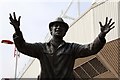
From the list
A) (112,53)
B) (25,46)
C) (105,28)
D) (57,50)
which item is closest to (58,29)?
(57,50)

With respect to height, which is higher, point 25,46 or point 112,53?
point 25,46

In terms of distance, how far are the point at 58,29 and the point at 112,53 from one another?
16681 mm

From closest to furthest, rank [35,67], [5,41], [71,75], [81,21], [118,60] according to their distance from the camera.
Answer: [71,75] → [118,60] → [81,21] → [5,41] → [35,67]

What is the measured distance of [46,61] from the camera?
6324 millimetres

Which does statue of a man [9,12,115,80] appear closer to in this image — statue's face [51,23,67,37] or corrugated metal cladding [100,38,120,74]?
statue's face [51,23,67,37]

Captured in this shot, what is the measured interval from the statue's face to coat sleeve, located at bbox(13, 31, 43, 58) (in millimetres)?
274

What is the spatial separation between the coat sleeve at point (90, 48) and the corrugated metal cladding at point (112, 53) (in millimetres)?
15956

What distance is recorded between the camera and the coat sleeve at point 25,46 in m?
6.28

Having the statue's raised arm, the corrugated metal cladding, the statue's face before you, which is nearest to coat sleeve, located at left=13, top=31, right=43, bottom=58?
the statue's face

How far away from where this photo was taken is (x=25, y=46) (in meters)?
6.33

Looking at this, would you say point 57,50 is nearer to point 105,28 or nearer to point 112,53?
point 105,28

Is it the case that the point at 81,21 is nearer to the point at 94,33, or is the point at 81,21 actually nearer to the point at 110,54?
the point at 94,33

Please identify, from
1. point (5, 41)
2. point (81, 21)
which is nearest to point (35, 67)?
point (5, 41)

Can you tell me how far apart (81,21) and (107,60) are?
3347mm
